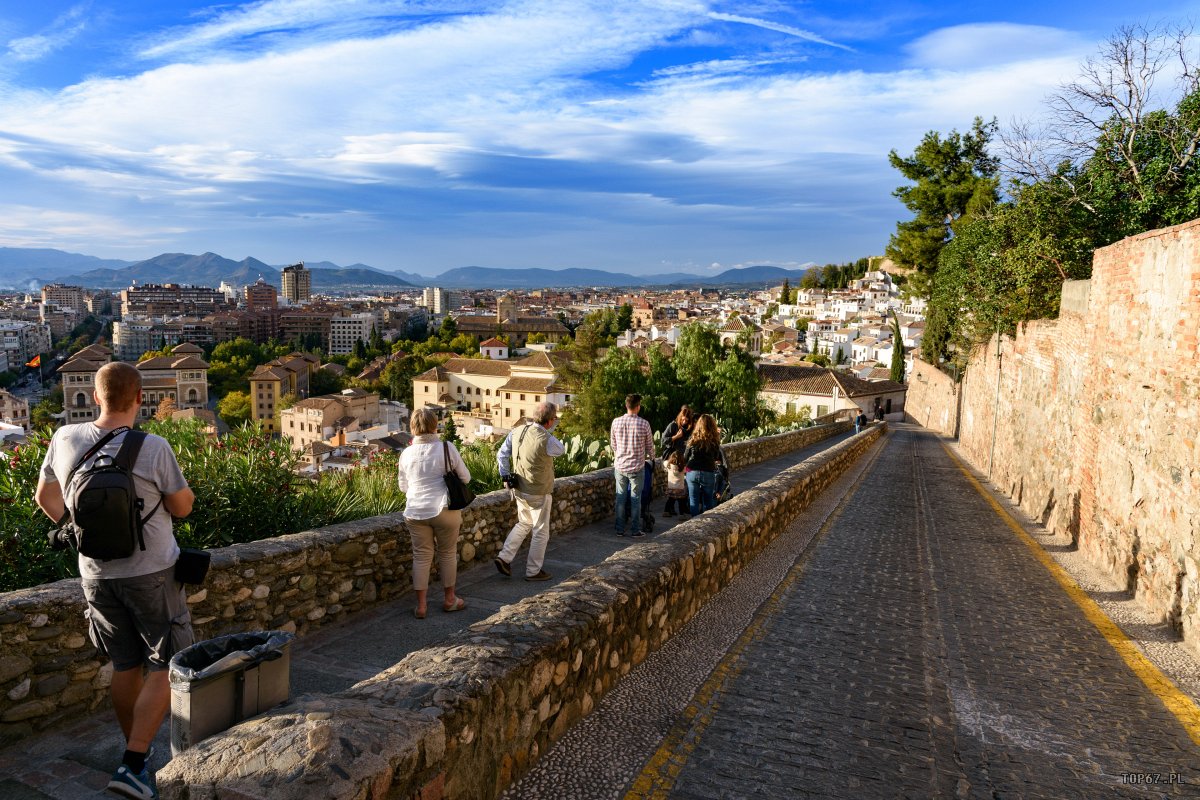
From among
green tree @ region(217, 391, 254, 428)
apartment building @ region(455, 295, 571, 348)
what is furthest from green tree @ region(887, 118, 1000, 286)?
apartment building @ region(455, 295, 571, 348)

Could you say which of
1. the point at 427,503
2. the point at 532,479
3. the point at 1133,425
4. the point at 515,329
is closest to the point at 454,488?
the point at 427,503

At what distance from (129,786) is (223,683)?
0.81 metres

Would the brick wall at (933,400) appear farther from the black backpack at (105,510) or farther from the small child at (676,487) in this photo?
the black backpack at (105,510)

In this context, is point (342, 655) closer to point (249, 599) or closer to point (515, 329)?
point (249, 599)

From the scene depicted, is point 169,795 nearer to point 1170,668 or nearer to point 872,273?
point 1170,668

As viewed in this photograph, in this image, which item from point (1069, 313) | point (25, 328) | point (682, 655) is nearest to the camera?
point (682, 655)

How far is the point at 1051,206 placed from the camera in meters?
18.4

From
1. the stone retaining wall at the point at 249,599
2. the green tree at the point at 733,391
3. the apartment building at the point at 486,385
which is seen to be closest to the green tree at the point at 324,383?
→ the apartment building at the point at 486,385

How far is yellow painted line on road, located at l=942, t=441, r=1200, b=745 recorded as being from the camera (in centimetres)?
468

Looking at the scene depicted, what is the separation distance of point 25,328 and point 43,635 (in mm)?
213249

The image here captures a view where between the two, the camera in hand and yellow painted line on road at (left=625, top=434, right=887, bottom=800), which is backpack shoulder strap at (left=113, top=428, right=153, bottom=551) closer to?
the camera in hand

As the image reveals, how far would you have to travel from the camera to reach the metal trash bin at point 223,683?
2.64 metres

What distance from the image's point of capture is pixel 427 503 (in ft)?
18.1

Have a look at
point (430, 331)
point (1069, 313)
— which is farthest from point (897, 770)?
point (430, 331)
